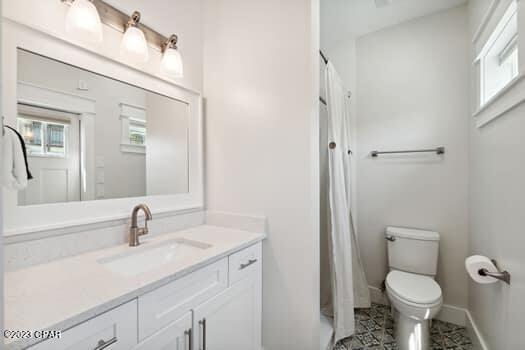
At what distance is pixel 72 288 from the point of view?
761 mm

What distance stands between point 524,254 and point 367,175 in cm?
130

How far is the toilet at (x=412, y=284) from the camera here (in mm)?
1479

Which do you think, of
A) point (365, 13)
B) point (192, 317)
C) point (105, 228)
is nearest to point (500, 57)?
point (365, 13)

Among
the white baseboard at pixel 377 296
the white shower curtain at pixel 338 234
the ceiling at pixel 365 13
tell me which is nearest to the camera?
the white shower curtain at pixel 338 234

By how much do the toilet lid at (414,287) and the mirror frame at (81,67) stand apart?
1529 millimetres

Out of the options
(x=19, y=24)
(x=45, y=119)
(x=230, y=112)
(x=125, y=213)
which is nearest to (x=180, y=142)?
(x=230, y=112)

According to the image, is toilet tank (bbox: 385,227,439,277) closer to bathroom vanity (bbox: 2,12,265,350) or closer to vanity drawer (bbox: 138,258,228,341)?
bathroom vanity (bbox: 2,12,265,350)

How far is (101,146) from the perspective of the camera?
1240 millimetres

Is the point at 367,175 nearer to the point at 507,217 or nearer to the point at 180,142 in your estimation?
the point at 507,217

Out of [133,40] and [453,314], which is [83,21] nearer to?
[133,40]

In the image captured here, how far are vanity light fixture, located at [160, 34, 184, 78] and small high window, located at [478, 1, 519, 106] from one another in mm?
1810

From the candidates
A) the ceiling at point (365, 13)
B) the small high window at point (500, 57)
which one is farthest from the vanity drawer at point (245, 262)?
the ceiling at point (365, 13)

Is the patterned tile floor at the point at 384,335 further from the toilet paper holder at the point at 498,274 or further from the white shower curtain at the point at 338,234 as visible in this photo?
the toilet paper holder at the point at 498,274

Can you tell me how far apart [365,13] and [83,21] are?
204 cm
